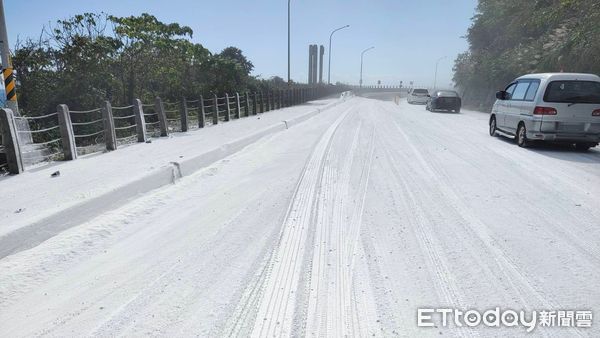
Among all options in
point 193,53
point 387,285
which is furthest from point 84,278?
point 193,53

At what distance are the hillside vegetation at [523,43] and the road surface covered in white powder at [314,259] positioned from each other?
543 inches

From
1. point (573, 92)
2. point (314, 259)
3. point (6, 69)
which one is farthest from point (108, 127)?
point (573, 92)

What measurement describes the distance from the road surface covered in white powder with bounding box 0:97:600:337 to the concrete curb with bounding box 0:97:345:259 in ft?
0.38

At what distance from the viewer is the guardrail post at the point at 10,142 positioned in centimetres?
704

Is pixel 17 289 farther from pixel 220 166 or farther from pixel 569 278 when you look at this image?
pixel 220 166

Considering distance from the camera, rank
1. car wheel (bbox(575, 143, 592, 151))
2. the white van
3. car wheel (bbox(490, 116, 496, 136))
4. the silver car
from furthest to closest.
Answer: the silver car < car wheel (bbox(490, 116, 496, 136)) < car wheel (bbox(575, 143, 592, 151)) < the white van

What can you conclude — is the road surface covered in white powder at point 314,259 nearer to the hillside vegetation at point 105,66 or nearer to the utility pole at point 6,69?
the utility pole at point 6,69

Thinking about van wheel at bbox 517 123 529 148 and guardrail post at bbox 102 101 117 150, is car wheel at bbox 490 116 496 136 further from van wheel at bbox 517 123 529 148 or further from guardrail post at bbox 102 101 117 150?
guardrail post at bbox 102 101 117 150

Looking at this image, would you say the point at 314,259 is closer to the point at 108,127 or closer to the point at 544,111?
the point at 108,127

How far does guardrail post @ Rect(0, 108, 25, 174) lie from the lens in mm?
7039

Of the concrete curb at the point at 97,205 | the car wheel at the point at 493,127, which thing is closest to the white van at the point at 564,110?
the car wheel at the point at 493,127

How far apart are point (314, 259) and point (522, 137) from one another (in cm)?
869

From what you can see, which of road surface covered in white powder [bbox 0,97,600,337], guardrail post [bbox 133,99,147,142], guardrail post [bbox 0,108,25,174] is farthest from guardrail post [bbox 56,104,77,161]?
road surface covered in white powder [bbox 0,97,600,337]

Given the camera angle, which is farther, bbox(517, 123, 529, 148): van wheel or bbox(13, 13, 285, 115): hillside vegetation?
bbox(13, 13, 285, 115): hillside vegetation
